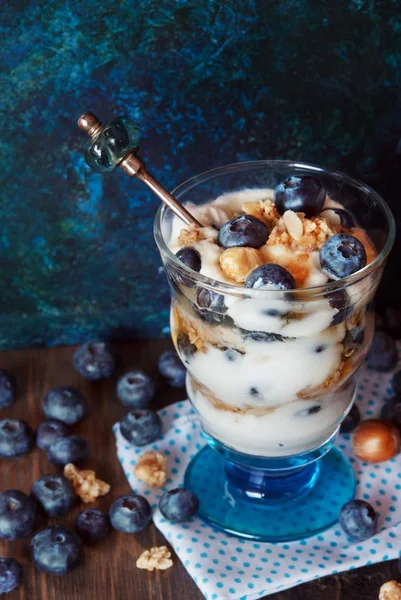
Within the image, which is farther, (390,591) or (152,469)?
(152,469)

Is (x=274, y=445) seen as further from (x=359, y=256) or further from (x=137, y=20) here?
(x=137, y=20)

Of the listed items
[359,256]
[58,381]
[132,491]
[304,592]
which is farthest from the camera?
[58,381]

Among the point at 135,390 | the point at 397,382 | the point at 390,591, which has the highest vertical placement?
the point at 135,390

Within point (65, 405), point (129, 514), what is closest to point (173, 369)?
point (65, 405)

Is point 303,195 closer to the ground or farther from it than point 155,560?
farther from it

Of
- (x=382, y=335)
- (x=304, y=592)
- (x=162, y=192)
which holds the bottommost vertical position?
(x=382, y=335)

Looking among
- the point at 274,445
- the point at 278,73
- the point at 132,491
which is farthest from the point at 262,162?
the point at 132,491

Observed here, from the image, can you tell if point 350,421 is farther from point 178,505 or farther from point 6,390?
point 6,390
